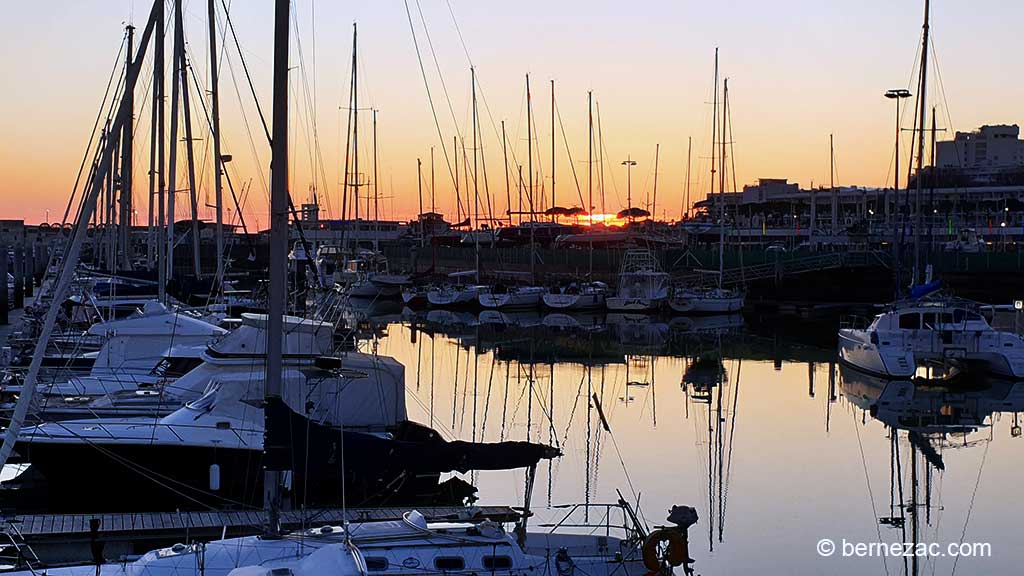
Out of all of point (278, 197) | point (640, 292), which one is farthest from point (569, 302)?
point (278, 197)

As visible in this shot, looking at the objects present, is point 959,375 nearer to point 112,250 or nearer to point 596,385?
point 596,385

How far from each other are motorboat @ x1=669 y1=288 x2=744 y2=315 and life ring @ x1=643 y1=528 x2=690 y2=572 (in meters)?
52.1

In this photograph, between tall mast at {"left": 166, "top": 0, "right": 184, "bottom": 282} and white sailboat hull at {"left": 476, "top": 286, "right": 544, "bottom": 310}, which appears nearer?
tall mast at {"left": 166, "top": 0, "right": 184, "bottom": 282}

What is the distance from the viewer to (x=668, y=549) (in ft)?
42.4

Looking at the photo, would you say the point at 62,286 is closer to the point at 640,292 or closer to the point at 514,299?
the point at 640,292

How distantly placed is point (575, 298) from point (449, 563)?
5551 cm

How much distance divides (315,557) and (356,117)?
46974 millimetres

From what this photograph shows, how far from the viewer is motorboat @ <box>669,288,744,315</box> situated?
64.4 m

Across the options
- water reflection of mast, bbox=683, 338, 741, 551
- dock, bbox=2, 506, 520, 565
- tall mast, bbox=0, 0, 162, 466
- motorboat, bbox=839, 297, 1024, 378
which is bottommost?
water reflection of mast, bbox=683, 338, 741, 551

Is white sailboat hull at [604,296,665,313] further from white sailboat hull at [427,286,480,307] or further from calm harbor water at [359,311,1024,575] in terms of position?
calm harbor water at [359,311,1024,575]

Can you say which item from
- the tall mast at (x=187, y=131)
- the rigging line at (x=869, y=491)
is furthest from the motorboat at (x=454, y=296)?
the rigging line at (x=869, y=491)

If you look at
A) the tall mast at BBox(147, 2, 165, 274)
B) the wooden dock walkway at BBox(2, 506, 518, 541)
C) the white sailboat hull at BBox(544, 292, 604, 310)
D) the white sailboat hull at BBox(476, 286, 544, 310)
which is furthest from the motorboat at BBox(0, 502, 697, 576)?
the white sailboat hull at BBox(476, 286, 544, 310)

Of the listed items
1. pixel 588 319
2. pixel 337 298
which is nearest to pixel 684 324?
pixel 588 319

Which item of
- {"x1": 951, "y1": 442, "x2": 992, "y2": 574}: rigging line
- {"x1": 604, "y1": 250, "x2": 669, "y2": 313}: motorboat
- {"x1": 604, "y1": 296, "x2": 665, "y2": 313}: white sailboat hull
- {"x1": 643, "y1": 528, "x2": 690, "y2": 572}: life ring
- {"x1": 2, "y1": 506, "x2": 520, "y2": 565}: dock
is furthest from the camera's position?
{"x1": 604, "y1": 250, "x2": 669, "y2": 313}: motorboat
